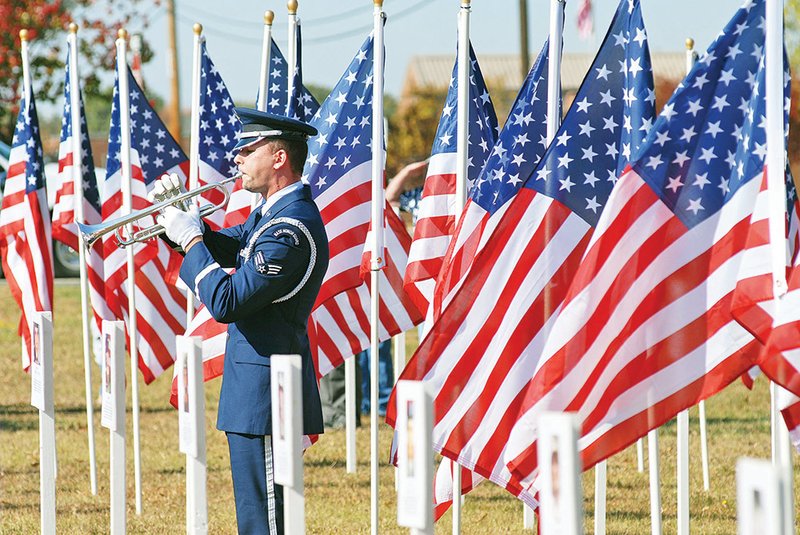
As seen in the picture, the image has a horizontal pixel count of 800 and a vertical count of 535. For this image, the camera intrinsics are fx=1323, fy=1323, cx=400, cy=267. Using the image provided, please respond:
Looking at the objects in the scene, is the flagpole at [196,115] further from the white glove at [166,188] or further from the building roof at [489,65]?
the building roof at [489,65]

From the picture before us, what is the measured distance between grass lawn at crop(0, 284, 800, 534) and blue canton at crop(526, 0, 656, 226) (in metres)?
2.56

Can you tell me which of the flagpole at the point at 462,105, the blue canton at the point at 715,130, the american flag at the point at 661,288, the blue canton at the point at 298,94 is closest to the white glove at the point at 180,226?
the american flag at the point at 661,288

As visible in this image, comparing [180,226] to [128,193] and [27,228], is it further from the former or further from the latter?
[27,228]

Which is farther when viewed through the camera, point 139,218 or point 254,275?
point 139,218

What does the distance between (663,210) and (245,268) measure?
158cm

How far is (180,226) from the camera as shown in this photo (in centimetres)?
512

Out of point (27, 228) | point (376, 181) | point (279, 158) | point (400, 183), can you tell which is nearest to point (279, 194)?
point (279, 158)

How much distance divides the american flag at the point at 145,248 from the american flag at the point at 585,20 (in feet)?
71.7

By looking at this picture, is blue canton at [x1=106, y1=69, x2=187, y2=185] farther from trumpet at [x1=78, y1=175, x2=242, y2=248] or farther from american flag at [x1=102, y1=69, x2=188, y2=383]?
trumpet at [x1=78, y1=175, x2=242, y2=248]

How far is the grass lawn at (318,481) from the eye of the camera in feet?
25.1

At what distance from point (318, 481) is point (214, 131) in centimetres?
245

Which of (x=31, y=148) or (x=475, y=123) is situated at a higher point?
(x=31, y=148)

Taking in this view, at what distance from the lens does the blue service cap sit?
17.2 ft

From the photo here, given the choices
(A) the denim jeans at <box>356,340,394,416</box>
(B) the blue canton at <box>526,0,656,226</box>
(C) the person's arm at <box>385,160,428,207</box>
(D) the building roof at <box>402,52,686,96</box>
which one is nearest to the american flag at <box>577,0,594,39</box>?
(A) the denim jeans at <box>356,340,394,416</box>
